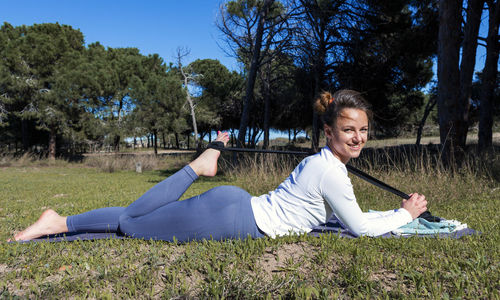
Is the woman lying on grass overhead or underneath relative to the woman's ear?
underneath

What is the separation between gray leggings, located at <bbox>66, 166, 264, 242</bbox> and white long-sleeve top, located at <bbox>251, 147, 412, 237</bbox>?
132 millimetres

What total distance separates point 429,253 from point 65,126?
2394 cm

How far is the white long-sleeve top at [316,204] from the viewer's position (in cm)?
230

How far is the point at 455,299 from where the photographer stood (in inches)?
69.6

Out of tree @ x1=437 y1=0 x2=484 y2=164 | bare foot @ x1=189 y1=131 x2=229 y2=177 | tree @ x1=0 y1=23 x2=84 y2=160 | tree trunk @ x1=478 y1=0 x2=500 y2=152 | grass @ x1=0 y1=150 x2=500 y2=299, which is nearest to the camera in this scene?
grass @ x1=0 y1=150 x2=500 y2=299

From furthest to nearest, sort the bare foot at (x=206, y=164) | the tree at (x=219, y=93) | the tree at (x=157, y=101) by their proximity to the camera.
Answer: the tree at (x=219, y=93) → the tree at (x=157, y=101) → the bare foot at (x=206, y=164)

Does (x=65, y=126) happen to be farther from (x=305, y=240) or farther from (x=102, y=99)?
(x=305, y=240)

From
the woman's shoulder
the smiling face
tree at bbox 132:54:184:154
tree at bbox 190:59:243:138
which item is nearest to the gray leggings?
the woman's shoulder

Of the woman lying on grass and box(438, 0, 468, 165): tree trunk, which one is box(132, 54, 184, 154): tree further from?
the woman lying on grass

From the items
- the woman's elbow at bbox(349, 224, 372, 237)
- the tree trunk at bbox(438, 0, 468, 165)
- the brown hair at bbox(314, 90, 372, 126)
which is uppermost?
the tree trunk at bbox(438, 0, 468, 165)

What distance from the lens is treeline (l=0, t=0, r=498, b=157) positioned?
39.3 ft

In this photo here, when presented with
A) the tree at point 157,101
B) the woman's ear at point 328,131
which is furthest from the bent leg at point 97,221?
the tree at point 157,101

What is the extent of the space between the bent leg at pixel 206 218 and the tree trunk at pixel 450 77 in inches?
233

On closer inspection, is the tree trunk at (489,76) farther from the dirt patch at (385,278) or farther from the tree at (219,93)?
the tree at (219,93)
